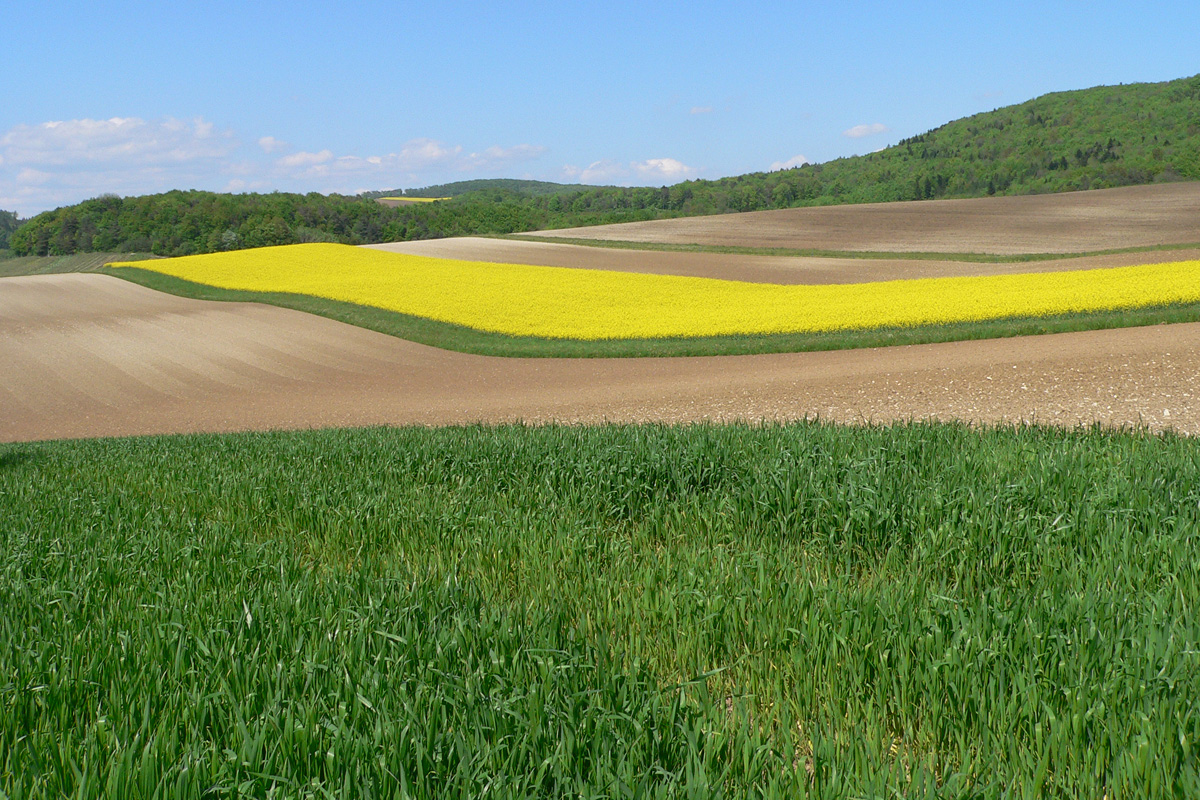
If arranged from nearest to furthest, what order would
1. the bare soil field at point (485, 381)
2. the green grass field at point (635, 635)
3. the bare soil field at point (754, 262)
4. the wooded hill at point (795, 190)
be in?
the green grass field at point (635, 635) < the bare soil field at point (485, 381) < the bare soil field at point (754, 262) < the wooded hill at point (795, 190)

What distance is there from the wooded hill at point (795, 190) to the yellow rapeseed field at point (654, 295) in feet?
112

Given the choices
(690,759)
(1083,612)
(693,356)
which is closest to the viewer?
(690,759)

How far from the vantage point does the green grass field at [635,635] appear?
7.31 feet

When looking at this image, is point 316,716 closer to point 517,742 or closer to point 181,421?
point 517,742

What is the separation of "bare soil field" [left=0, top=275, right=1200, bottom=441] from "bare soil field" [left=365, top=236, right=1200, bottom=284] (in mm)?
17957

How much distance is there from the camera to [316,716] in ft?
7.86

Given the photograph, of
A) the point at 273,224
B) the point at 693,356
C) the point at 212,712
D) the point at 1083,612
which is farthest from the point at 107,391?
the point at 273,224

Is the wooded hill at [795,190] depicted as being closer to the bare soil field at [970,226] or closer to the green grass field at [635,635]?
the bare soil field at [970,226]

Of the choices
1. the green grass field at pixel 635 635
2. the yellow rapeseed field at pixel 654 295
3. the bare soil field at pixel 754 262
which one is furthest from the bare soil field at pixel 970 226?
the green grass field at pixel 635 635

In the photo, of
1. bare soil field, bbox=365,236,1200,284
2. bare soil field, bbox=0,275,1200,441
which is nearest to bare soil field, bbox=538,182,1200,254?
bare soil field, bbox=365,236,1200,284

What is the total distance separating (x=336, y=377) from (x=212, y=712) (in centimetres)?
1977

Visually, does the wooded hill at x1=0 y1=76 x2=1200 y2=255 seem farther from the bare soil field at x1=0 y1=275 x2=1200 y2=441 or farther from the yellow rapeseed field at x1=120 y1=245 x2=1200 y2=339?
the bare soil field at x1=0 y1=275 x2=1200 y2=441

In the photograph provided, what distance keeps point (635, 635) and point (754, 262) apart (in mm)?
40518

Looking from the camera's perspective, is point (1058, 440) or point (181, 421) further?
point (181, 421)
